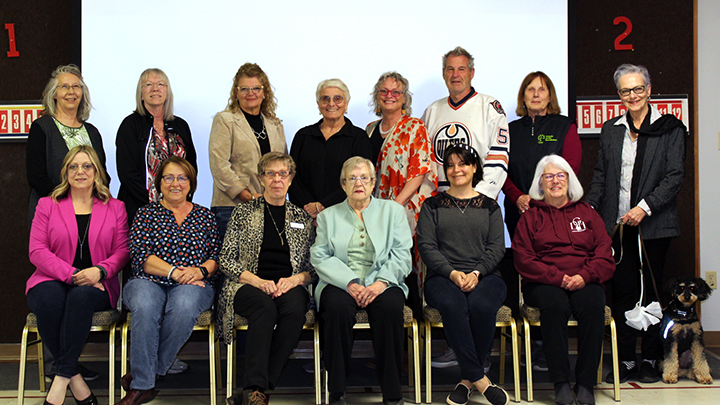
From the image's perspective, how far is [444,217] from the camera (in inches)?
109

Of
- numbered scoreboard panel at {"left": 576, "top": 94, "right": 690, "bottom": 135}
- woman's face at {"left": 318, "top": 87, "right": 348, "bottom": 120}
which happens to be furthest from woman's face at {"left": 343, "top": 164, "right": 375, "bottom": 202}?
numbered scoreboard panel at {"left": 576, "top": 94, "right": 690, "bottom": 135}

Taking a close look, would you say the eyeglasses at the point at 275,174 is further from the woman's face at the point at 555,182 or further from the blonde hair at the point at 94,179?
the woman's face at the point at 555,182

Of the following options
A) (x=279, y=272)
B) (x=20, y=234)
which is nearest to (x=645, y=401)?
(x=279, y=272)

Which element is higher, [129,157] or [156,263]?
[129,157]

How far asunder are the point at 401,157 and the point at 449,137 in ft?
1.06

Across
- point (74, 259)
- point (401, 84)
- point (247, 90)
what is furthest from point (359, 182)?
point (74, 259)

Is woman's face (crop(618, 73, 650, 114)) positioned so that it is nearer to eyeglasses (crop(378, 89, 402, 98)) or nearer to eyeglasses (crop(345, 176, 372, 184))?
eyeglasses (crop(378, 89, 402, 98))

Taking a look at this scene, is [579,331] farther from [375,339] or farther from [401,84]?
[401,84]

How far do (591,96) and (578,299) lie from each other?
1.61 m

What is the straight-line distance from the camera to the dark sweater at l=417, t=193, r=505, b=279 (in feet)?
8.93

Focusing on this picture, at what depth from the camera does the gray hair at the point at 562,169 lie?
281 centimetres

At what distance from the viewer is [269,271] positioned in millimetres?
2695

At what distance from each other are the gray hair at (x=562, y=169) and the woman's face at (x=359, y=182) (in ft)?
2.85

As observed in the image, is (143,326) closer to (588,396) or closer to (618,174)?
(588,396)
